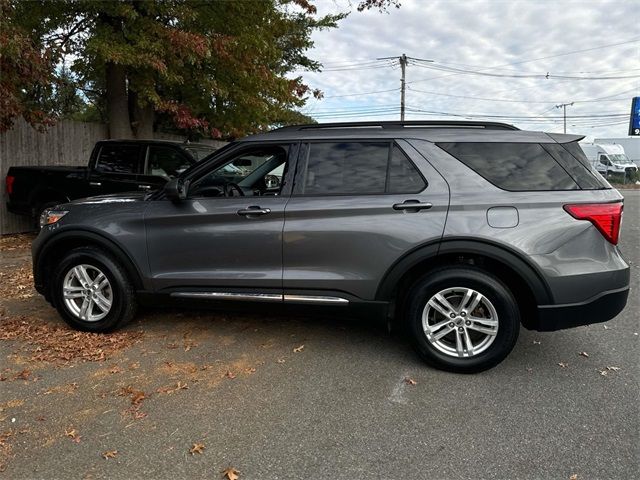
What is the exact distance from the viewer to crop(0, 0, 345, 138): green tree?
7.72 m

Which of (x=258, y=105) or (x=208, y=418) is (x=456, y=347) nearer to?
(x=208, y=418)

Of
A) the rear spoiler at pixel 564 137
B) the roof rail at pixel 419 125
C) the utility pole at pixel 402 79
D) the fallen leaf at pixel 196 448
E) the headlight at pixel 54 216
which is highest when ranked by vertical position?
the utility pole at pixel 402 79

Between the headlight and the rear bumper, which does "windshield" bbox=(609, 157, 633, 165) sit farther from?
the headlight

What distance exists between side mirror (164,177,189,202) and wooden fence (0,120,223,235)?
691 cm

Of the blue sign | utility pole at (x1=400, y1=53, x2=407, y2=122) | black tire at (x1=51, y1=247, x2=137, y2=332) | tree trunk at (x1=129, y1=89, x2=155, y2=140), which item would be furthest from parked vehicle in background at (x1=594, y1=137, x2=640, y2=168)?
black tire at (x1=51, y1=247, x2=137, y2=332)

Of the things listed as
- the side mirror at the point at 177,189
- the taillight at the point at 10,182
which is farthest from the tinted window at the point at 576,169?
the taillight at the point at 10,182

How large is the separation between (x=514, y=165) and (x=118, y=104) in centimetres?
914

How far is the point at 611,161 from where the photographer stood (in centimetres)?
3909

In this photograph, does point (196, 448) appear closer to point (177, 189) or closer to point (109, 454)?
point (109, 454)

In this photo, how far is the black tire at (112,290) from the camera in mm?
4320

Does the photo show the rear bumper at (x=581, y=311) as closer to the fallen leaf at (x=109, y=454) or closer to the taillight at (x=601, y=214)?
the taillight at (x=601, y=214)

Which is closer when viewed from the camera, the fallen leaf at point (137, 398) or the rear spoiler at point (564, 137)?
the fallen leaf at point (137, 398)

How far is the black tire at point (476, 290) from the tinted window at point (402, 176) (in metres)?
0.66

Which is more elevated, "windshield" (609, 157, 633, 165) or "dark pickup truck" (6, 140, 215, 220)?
"windshield" (609, 157, 633, 165)
